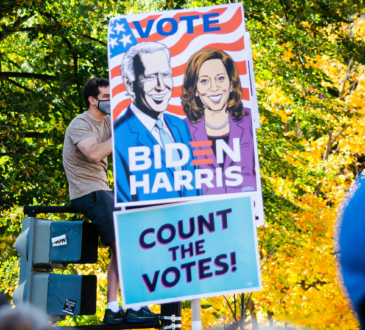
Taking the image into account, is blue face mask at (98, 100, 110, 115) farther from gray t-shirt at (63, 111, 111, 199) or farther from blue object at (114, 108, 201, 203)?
blue object at (114, 108, 201, 203)

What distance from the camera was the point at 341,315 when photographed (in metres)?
11.4

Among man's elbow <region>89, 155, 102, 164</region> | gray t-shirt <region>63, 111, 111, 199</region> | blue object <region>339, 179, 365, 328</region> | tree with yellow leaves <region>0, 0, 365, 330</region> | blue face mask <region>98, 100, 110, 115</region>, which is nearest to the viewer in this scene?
blue object <region>339, 179, 365, 328</region>

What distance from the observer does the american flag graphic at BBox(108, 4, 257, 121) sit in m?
2.75

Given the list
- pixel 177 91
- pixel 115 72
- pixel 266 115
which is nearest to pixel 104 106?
pixel 115 72

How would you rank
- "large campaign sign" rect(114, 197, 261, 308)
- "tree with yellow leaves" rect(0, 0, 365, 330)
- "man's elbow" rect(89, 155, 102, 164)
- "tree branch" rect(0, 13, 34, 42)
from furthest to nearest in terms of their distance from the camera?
"tree branch" rect(0, 13, 34, 42)
"tree with yellow leaves" rect(0, 0, 365, 330)
"man's elbow" rect(89, 155, 102, 164)
"large campaign sign" rect(114, 197, 261, 308)

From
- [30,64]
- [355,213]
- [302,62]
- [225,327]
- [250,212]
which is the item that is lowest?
[225,327]

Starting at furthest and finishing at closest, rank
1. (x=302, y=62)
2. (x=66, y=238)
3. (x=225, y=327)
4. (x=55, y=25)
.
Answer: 1. (x=302, y=62)
2. (x=55, y=25)
3. (x=66, y=238)
4. (x=225, y=327)

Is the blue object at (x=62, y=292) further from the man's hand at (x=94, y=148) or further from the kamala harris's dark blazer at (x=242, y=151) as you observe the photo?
the kamala harris's dark blazer at (x=242, y=151)

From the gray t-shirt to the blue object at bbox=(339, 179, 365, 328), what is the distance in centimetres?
283

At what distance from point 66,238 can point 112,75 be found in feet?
3.84

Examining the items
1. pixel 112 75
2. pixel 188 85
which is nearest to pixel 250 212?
pixel 188 85

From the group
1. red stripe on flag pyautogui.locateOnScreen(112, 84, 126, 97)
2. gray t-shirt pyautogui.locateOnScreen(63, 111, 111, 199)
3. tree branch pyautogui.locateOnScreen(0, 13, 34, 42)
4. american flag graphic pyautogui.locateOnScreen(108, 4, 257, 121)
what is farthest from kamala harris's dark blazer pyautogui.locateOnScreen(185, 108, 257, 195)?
tree branch pyautogui.locateOnScreen(0, 13, 34, 42)

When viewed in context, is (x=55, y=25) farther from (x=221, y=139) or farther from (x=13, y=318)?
(x=13, y=318)

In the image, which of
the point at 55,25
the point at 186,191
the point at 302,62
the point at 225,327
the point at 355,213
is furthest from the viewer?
the point at 302,62
